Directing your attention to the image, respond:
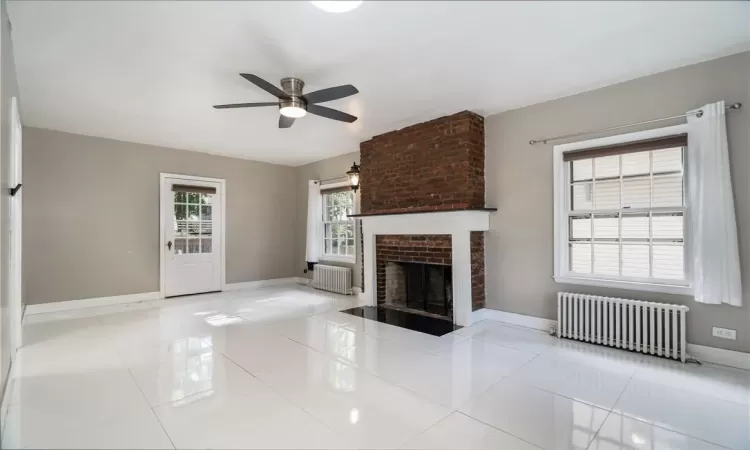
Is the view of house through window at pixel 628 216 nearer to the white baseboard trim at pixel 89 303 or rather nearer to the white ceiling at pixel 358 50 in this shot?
the white ceiling at pixel 358 50

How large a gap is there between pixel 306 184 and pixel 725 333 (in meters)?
6.53

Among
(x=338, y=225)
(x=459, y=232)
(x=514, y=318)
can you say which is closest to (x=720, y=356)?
(x=514, y=318)

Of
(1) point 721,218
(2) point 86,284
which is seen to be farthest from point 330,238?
(1) point 721,218

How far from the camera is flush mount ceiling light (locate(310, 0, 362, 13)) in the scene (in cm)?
216

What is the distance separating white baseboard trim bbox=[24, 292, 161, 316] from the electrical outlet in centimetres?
726

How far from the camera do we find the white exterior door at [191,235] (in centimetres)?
595

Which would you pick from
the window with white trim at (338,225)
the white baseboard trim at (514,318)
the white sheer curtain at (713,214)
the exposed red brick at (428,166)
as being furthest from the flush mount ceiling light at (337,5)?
the window with white trim at (338,225)

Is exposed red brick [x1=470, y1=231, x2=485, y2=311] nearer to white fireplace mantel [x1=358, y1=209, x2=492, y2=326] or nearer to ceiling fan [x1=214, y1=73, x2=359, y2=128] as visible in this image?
white fireplace mantel [x1=358, y1=209, x2=492, y2=326]

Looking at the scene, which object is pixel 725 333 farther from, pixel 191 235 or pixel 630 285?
pixel 191 235

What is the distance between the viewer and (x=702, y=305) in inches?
121

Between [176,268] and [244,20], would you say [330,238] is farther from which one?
[244,20]

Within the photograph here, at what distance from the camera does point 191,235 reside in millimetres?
6227

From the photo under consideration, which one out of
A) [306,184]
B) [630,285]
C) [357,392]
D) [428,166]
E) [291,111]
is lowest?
[357,392]

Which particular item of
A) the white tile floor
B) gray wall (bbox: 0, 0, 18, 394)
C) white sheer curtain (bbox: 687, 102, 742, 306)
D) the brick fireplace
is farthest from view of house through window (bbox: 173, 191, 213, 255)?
white sheer curtain (bbox: 687, 102, 742, 306)
